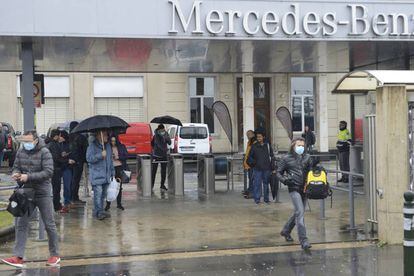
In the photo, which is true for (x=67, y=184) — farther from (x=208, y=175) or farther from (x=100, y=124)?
(x=208, y=175)

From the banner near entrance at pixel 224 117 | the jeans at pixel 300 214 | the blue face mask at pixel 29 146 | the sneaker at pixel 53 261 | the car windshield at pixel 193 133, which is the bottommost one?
the sneaker at pixel 53 261

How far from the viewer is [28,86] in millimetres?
11695

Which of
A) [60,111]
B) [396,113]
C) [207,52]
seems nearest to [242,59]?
[207,52]

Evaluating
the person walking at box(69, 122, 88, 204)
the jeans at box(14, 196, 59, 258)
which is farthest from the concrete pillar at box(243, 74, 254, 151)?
the jeans at box(14, 196, 59, 258)

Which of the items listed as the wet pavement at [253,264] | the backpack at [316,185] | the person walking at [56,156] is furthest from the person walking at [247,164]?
the wet pavement at [253,264]

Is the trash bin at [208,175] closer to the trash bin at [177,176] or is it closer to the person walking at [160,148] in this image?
the trash bin at [177,176]

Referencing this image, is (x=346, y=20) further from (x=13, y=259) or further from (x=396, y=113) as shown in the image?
(x=13, y=259)

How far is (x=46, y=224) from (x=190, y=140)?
18343 millimetres

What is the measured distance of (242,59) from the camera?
50.4ft

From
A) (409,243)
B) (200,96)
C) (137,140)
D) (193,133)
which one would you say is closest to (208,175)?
(409,243)

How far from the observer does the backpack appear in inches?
342

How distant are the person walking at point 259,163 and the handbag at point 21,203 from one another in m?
6.32

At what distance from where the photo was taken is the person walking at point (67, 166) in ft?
39.7

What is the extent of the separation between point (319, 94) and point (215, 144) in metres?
6.09
